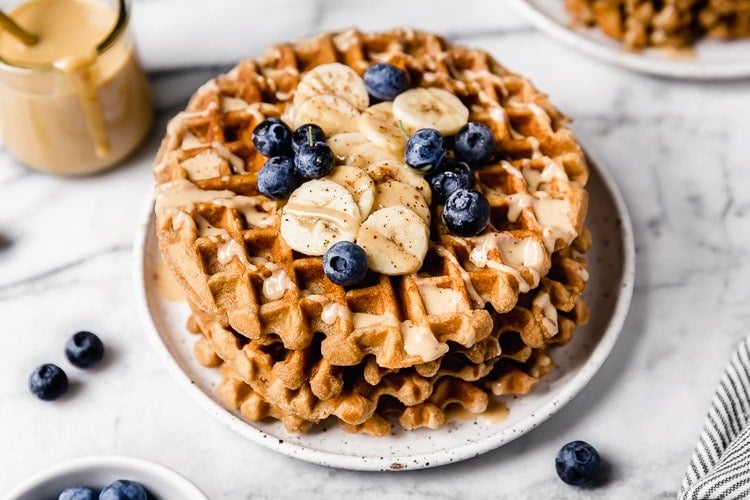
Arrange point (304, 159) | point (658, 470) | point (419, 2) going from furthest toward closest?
point (419, 2), point (658, 470), point (304, 159)

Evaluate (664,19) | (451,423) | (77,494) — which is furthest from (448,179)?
(664,19)

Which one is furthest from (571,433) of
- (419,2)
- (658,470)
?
(419,2)

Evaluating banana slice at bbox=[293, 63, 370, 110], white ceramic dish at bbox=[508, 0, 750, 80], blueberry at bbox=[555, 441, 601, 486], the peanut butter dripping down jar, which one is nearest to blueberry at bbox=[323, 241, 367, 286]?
banana slice at bbox=[293, 63, 370, 110]

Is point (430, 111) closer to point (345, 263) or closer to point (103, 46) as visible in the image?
point (345, 263)

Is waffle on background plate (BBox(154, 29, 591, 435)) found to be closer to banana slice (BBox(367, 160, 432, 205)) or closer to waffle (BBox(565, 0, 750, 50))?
banana slice (BBox(367, 160, 432, 205))

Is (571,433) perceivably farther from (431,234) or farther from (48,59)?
(48,59)

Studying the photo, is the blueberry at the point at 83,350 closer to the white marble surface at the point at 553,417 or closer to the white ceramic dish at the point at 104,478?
the white marble surface at the point at 553,417
